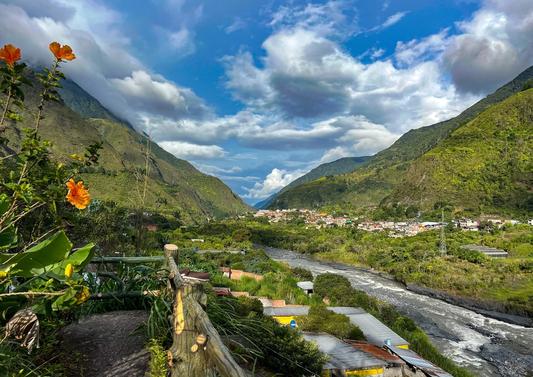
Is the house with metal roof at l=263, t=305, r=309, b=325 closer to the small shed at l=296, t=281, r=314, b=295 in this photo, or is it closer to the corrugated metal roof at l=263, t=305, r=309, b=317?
the corrugated metal roof at l=263, t=305, r=309, b=317

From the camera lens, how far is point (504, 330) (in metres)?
25.2

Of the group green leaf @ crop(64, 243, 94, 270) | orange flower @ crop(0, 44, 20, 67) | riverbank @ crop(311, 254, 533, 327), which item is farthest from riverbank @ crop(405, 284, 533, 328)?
orange flower @ crop(0, 44, 20, 67)

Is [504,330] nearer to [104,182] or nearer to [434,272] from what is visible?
[434,272]

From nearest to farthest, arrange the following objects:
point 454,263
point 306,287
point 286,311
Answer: point 286,311 → point 306,287 → point 454,263

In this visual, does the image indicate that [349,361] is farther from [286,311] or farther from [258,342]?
[258,342]

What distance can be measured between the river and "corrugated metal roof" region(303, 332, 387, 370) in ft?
31.8

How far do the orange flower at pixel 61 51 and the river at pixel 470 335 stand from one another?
21786 millimetres

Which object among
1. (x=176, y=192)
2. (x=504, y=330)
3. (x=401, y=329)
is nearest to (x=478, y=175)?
(x=504, y=330)

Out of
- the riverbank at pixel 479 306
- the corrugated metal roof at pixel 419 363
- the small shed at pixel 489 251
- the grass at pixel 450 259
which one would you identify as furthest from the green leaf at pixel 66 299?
the small shed at pixel 489 251

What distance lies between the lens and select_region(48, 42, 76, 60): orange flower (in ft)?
7.58

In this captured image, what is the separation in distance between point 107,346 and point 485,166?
3652 inches

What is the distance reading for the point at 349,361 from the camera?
37.3 feet

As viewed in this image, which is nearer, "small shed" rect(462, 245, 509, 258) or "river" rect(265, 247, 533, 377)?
"river" rect(265, 247, 533, 377)

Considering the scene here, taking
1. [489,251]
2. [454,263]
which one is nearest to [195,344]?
[454,263]
